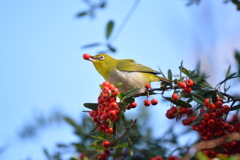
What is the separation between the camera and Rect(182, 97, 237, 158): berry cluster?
295cm

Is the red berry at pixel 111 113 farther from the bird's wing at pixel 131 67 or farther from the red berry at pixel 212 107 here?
the bird's wing at pixel 131 67

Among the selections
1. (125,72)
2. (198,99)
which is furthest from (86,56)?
(198,99)

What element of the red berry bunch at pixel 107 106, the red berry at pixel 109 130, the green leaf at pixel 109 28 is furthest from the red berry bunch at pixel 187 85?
the green leaf at pixel 109 28

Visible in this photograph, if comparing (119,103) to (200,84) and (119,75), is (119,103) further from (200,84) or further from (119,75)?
(119,75)

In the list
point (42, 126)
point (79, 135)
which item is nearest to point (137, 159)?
point (79, 135)

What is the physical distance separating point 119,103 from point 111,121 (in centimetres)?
20

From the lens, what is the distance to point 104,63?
4.75 meters

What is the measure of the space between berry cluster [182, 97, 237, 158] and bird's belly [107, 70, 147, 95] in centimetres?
116

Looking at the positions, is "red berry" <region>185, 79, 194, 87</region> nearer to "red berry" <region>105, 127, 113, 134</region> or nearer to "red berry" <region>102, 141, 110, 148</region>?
"red berry" <region>105, 127, 113, 134</region>

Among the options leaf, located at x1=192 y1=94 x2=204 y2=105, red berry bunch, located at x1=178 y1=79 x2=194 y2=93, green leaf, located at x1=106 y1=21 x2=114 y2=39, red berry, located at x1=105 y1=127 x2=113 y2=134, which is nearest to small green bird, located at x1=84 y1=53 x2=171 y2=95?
green leaf, located at x1=106 y1=21 x2=114 y2=39

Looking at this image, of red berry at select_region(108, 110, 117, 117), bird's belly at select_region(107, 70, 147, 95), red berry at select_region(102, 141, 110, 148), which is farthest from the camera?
bird's belly at select_region(107, 70, 147, 95)

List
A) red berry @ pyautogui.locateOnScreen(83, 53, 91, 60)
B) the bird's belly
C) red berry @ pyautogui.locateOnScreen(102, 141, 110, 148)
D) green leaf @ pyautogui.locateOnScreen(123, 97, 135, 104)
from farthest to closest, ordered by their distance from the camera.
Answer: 1. red berry @ pyautogui.locateOnScreen(83, 53, 91, 60)
2. the bird's belly
3. red berry @ pyautogui.locateOnScreen(102, 141, 110, 148)
4. green leaf @ pyautogui.locateOnScreen(123, 97, 135, 104)

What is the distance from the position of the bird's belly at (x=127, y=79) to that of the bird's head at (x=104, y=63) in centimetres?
19

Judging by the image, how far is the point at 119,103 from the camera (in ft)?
10.1
